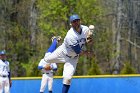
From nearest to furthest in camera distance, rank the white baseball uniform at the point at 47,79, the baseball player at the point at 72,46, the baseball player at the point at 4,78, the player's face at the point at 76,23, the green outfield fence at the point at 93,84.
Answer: the player's face at the point at 76,23, the baseball player at the point at 72,46, the green outfield fence at the point at 93,84, the baseball player at the point at 4,78, the white baseball uniform at the point at 47,79

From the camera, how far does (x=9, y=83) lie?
12.7 metres

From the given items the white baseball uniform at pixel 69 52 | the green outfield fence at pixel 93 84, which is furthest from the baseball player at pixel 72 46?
the green outfield fence at pixel 93 84

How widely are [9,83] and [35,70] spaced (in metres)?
7.82

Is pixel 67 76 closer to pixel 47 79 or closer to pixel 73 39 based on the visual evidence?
pixel 73 39

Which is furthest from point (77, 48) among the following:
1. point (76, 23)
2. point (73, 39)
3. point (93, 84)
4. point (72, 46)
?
point (93, 84)

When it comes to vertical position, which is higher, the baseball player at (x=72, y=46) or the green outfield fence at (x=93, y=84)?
the baseball player at (x=72, y=46)

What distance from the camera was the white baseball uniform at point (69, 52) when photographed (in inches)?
316

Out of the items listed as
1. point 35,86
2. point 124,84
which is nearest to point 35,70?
point 35,86

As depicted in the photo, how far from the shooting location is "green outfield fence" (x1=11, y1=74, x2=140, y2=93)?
12.6 metres

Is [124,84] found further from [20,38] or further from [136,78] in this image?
[20,38]

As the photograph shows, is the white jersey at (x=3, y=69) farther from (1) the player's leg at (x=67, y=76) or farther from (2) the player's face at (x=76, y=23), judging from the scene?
(2) the player's face at (x=76, y=23)

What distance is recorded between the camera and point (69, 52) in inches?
324

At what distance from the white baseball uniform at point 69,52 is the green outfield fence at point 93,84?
15.2 feet

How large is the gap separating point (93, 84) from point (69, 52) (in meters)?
5.07
